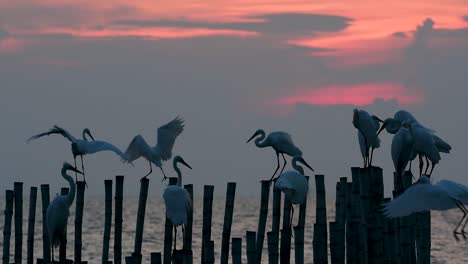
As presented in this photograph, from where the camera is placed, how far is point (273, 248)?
50.5ft

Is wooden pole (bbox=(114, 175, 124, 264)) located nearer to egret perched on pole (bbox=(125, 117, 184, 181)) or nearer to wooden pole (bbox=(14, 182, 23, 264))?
wooden pole (bbox=(14, 182, 23, 264))

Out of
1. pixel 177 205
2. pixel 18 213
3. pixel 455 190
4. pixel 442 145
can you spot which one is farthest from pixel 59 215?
pixel 455 190

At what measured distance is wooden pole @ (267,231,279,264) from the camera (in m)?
15.3

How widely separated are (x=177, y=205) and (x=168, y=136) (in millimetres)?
5063

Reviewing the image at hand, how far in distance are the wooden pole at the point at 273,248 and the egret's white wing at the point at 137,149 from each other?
573 centimetres

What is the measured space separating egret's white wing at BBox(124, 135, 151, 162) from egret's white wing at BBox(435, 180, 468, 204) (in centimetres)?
879

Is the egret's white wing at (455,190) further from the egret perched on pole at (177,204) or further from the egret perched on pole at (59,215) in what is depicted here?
the egret perched on pole at (59,215)

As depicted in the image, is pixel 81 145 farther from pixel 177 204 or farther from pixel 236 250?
pixel 236 250

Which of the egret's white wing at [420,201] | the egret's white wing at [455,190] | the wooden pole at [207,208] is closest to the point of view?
the egret's white wing at [420,201]

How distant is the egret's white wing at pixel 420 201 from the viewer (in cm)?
1245

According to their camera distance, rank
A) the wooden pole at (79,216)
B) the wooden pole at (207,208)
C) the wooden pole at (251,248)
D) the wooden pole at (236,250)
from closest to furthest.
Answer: the wooden pole at (236,250) < the wooden pole at (251,248) < the wooden pole at (207,208) < the wooden pole at (79,216)

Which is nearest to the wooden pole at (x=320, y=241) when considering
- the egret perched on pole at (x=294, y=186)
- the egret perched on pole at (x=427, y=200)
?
the egret perched on pole at (x=294, y=186)

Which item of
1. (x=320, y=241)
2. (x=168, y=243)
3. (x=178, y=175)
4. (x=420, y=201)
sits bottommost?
(x=168, y=243)

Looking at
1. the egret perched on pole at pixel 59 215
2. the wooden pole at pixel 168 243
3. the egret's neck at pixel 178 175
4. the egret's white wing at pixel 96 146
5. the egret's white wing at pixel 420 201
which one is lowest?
the wooden pole at pixel 168 243
